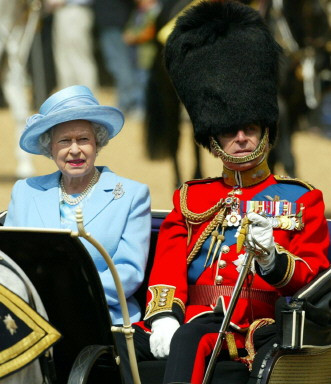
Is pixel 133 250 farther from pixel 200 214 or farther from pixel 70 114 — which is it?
pixel 70 114

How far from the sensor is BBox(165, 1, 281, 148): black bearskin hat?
490 centimetres

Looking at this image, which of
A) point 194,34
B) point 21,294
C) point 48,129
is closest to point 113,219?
point 48,129

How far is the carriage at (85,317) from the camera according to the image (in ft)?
13.4

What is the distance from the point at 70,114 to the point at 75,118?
0.09 ft

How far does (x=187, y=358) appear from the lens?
14.4 ft

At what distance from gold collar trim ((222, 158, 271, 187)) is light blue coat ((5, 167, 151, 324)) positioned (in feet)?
1.08

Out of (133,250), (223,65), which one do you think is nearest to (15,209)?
(133,250)

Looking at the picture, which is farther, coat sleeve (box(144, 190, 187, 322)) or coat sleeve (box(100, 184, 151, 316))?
coat sleeve (box(100, 184, 151, 316))

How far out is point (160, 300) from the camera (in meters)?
4.70

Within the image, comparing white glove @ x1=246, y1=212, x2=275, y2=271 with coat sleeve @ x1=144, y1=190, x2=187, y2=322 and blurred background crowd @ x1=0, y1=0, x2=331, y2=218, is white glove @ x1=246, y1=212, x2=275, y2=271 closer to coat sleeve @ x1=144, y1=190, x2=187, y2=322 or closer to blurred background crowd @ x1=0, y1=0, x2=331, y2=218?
coat sleeve @ x1=144, y1=190, x2=187, y2=322

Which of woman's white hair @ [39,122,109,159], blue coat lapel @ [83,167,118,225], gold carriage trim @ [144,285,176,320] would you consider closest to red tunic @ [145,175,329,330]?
gold carriage trim @ [144,285,176,320]

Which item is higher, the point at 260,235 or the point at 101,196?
the point at 101,196

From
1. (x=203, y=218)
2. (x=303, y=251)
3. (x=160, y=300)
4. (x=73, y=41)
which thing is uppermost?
(x=73, y=41)

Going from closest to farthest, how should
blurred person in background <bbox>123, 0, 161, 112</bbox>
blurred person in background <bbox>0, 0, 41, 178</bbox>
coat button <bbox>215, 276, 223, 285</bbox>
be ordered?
coat button <bbox>215, 276, 223, 285</bbox>, blurred person in background <bbox>0, 0, 41, 178</bbox>, blurred person in background <bbox>123, 0, 161, 112</bbox>
